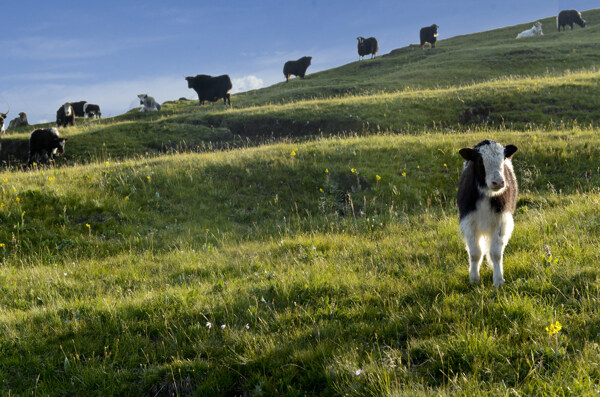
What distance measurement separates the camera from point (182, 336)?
485 centimetres

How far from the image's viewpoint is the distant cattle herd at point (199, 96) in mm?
21594

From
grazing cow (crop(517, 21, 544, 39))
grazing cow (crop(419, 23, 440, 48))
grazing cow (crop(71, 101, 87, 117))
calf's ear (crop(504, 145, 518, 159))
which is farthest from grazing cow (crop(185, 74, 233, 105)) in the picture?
grazing cow (crop(517, 21, 544, 39))

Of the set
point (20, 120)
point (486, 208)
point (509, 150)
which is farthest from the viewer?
point (20, 120)

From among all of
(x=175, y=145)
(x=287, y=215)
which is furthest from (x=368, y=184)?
(x=175, y=145)

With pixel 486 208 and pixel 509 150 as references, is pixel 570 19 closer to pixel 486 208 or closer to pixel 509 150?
pixel 509 150

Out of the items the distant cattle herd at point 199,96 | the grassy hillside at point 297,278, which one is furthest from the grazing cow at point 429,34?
the grassy hillside at point 297,278

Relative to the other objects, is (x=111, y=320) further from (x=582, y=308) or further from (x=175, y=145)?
(x=175, y=145)

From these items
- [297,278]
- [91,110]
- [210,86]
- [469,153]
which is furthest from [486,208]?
[91,110]

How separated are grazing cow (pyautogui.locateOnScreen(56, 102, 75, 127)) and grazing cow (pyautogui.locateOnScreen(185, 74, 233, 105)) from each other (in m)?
12.4

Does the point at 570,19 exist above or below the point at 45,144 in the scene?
above

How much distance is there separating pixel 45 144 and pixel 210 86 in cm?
2097

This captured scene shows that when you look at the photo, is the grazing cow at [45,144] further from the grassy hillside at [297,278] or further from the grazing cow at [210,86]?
the grazing cow at [210,86]

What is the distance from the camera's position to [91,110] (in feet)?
133

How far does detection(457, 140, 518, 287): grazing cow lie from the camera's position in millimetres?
5047
